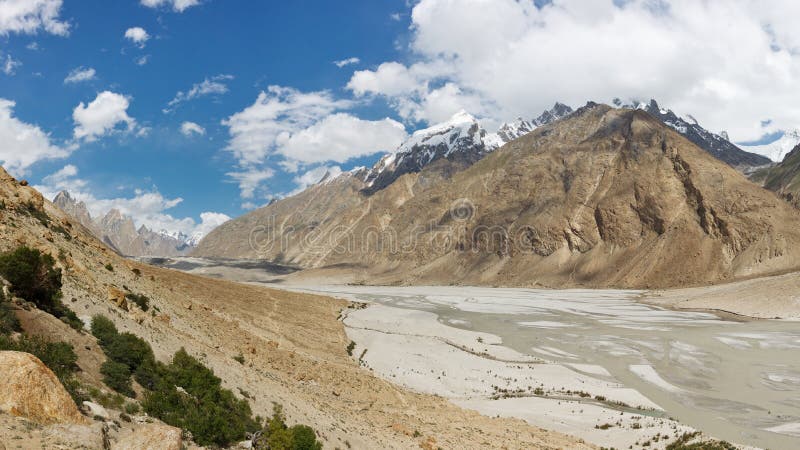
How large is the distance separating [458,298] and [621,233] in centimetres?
5908

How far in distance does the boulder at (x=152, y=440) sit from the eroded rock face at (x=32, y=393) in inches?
38.6

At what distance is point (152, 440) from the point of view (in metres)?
9.98

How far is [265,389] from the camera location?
2083cm

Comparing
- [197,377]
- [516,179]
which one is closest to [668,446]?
[197,377]

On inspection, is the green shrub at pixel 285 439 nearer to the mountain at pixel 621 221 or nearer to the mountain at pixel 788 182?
the mountain at pixel 621 221

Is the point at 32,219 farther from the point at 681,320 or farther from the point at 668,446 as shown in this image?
the point at 681,320

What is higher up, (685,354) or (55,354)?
(55,354)

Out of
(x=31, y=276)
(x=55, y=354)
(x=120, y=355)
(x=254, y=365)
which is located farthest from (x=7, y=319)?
(x=254, y=365)

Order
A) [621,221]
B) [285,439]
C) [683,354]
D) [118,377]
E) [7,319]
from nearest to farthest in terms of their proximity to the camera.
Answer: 1. [7,319]
2. [118,377]
3. [285,439]
4. [683,354]
5. [621,221]

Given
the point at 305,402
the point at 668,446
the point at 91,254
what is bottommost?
the point at 668,446

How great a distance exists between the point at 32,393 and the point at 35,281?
7.83 meters

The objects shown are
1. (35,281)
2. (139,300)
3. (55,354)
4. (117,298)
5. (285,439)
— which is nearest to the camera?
(55,354)

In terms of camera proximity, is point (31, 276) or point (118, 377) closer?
point (118, 377)

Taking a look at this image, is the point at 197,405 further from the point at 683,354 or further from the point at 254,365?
the point at 683,354
